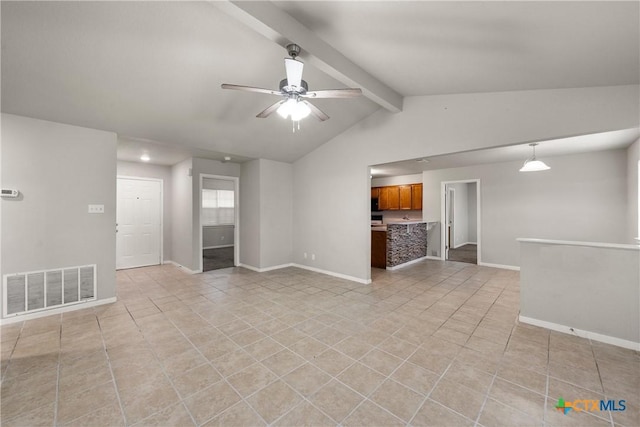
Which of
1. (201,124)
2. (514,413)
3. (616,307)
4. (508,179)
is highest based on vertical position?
(201,124)

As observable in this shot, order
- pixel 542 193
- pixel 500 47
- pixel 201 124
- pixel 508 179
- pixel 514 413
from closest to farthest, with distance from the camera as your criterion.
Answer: pixel 514 413
pixel 500 47
pixel 201 124
pixel 542 193
pixel 508 179

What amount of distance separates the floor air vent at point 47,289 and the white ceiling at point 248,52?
1.96m

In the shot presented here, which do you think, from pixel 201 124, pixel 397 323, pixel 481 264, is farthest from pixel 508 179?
pixel 201 124

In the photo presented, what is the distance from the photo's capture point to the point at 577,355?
235cm

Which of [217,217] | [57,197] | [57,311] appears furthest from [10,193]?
[217,217]

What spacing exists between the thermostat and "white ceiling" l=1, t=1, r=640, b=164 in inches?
36.5

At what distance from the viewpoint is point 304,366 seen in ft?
7.14

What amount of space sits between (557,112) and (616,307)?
204cm

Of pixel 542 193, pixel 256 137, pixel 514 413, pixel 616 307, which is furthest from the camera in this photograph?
pixel 542 193

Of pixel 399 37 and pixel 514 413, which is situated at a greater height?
pixel 399 37

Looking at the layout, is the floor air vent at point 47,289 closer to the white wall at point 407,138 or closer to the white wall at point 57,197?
the white wall at point 57,197

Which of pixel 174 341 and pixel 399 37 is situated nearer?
pixel 399 37

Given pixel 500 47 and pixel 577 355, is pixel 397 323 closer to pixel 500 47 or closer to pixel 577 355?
pixel 577 355

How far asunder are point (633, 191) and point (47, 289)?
8.65m
